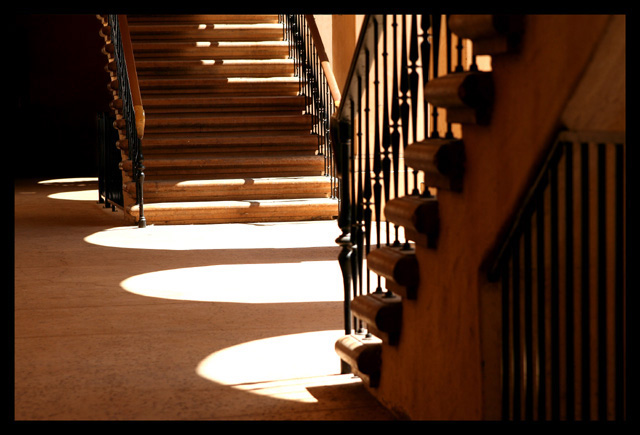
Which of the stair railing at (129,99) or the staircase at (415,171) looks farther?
the stair railing at (129,99)

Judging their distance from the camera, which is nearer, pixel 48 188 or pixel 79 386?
pixel 79 386

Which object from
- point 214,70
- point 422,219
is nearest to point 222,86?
point 214,70

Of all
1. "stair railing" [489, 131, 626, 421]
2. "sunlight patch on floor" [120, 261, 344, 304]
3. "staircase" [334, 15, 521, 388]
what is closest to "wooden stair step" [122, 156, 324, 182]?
"sunlight patch on floor" [120, 261, 344, 304]

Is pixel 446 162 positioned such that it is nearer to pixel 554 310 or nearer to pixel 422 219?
pixel 422 219

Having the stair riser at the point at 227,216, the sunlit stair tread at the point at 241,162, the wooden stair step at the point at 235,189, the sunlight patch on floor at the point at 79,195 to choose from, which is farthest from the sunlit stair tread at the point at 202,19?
the stair riser at the point at 227,216

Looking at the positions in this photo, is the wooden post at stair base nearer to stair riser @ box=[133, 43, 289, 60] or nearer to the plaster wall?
the plaster wall

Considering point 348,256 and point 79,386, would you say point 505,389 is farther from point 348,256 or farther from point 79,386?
point 79,386

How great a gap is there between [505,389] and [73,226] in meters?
7.30

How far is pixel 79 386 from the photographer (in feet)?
11.2

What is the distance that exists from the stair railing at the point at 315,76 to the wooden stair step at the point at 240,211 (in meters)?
0.33

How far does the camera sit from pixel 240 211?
29.6ft

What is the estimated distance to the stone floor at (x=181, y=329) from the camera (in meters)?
3.20

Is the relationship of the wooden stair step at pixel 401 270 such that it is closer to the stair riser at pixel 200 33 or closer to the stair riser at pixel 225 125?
the stair riser at pixel 225 125

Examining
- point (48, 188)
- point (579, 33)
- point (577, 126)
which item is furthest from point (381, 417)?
point (48, 188)
